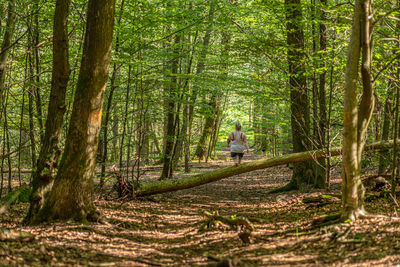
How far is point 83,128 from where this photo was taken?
5.48 m

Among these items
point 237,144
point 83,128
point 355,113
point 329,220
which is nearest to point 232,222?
point 329,220

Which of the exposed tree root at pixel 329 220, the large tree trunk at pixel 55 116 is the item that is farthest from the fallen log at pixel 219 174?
the exposed tree root at pixel 329 220

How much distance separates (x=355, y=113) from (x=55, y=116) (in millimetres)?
5066

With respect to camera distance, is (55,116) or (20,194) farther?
(20,194)

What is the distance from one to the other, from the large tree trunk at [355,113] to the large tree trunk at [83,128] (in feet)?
13.1

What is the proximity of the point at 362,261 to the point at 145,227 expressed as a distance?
4083 millimetres

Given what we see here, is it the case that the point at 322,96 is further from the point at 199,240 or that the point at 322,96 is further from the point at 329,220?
the point at 199,240

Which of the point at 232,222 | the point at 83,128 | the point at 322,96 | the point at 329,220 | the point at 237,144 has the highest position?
the point at 322,96

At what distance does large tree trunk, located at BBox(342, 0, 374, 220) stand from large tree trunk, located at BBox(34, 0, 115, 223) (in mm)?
3994

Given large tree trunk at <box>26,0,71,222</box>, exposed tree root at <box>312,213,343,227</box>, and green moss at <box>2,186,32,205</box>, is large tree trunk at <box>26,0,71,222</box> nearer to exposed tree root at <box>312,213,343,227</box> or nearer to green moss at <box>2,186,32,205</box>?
green moss at <box>2,186,32,205</box>

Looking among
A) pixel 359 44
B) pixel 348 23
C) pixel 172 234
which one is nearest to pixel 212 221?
pixel 172 234

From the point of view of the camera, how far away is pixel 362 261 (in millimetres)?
3471

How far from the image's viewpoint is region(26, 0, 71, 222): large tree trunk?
556cm

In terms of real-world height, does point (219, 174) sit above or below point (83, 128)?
below
